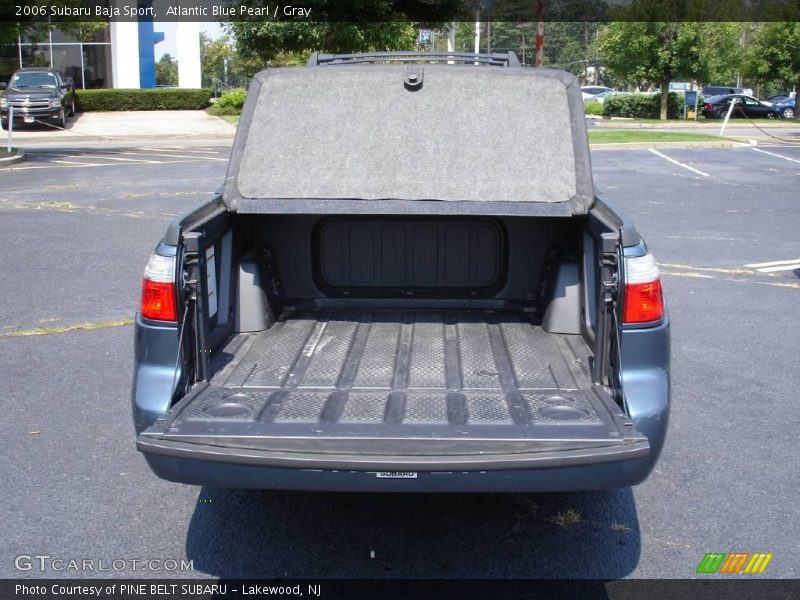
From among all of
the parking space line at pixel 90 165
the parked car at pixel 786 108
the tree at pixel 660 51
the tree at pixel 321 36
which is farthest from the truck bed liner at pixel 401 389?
the parked car at pixel 786 108

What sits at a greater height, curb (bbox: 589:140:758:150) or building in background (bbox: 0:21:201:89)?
building in background (bbox: 0:21:201:89)

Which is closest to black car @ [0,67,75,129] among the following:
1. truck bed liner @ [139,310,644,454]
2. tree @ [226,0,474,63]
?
tree @ [226,0,474,63]

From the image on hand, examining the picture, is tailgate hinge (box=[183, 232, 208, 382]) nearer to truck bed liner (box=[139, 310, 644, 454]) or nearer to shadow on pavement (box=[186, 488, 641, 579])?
truck bed liner (box=[139, 310, 644, 454])

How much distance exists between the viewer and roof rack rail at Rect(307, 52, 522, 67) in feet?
17.5

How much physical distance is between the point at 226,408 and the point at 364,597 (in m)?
0.92

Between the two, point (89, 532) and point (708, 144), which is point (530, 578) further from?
point (708, 144)

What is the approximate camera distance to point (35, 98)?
99.8ft

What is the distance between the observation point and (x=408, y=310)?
17.2 feet

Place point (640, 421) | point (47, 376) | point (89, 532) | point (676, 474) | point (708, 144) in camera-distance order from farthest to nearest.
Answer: point (708, 144), point (47, 376), point (676, 474), point (89, 532), point (640, 421)

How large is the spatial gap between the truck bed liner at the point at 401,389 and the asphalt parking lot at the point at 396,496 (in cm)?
66

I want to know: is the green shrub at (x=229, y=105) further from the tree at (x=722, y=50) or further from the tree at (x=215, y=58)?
the tree at (x=215, y=58)

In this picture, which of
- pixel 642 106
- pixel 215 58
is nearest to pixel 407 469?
pixel 642 106

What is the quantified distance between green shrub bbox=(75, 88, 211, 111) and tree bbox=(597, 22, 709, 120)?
19.4 metres

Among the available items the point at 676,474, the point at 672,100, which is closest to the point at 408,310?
the point at 676,474
